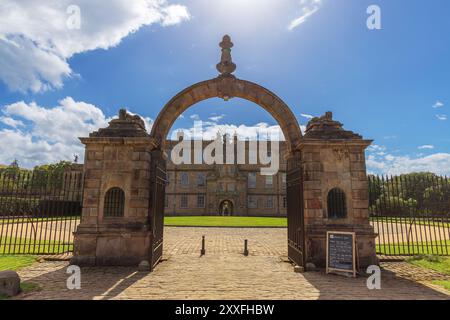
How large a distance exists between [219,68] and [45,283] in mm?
7468

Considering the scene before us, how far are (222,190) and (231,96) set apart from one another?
30.7 meters

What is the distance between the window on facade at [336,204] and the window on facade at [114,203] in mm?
6119

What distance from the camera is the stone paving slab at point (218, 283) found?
4.95 m

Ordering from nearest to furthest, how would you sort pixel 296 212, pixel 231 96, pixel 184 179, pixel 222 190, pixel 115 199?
pixel 115 199 < pixel 296 212 < pixel 231 96 < pixel 222 190 < pixel 184 179

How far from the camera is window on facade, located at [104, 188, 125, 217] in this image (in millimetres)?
7629

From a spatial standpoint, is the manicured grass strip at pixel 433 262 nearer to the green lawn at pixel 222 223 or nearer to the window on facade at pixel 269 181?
the green lawn at pixel 222 223

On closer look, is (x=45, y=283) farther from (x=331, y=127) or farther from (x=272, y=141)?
(x=272, y=141)

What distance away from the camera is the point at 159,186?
8094mm

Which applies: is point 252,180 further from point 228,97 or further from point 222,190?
point 228,97

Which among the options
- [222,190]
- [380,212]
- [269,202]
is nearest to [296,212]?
[380,212]

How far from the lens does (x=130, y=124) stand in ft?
27.0

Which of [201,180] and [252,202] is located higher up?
[201,180]
